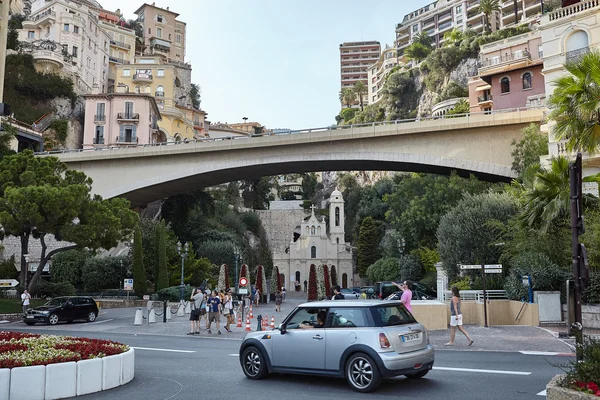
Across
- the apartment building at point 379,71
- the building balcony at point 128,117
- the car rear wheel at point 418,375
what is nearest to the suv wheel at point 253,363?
the car rear wheel at point 418,375

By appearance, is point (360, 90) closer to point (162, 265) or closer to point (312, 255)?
point (312, 255)

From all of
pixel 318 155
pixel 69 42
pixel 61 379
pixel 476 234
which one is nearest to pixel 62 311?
pixel 61 379

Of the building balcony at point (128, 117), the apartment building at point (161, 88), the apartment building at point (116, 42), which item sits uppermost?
the apartment building at point (116, 42)

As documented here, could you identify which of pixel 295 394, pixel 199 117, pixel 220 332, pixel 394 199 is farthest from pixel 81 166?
pixel 199 117

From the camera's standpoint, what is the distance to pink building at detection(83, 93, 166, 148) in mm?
61625

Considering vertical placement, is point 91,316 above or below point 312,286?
below

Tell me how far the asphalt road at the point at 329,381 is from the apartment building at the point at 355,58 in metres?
166

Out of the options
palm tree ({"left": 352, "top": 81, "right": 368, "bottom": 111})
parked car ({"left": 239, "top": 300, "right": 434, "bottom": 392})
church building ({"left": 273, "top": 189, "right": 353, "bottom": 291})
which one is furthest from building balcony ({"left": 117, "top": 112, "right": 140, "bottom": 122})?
palm tree ({"left": 352, "top": 81, "right": 368, "bottom": 111})

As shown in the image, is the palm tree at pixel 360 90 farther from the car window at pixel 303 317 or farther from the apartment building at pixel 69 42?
the car window at pixel 303 317

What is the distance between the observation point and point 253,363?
10.0 meters

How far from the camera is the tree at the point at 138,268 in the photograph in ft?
128

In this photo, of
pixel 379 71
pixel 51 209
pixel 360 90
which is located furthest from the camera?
pixel 360 90

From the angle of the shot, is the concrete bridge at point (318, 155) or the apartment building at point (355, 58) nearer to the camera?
the concrete bridge at point (318, 155)

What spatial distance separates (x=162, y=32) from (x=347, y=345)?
363ft
